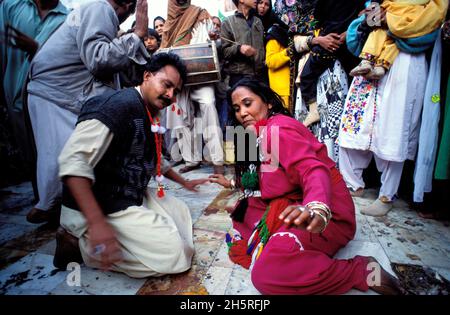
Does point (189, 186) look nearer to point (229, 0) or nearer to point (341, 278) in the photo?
point (341, 278)

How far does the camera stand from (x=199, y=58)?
3465 mm

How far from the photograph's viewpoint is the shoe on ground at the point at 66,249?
1.63 m

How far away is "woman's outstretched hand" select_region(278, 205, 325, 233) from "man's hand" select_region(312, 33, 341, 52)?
2.20 m

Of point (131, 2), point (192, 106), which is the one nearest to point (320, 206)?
point (131, 2)

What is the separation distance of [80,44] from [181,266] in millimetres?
1778

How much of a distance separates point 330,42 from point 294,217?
2298 millimetres

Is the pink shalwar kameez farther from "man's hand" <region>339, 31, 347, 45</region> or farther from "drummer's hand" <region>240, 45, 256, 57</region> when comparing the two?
"drummer's hand" <region>240, 45, 256, 57</region>

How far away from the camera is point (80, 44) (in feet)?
6.62

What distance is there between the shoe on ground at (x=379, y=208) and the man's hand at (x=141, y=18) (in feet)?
8.18

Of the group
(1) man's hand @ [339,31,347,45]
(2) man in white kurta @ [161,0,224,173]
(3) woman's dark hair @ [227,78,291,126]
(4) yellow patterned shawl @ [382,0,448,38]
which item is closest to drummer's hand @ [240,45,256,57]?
(2) man in white kurta @ [161,0,224,173]

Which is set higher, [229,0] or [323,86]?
[229,0]

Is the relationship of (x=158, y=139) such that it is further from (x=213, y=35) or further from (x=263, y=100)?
(x=213, y=35)

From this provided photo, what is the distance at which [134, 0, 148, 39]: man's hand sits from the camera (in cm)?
222
